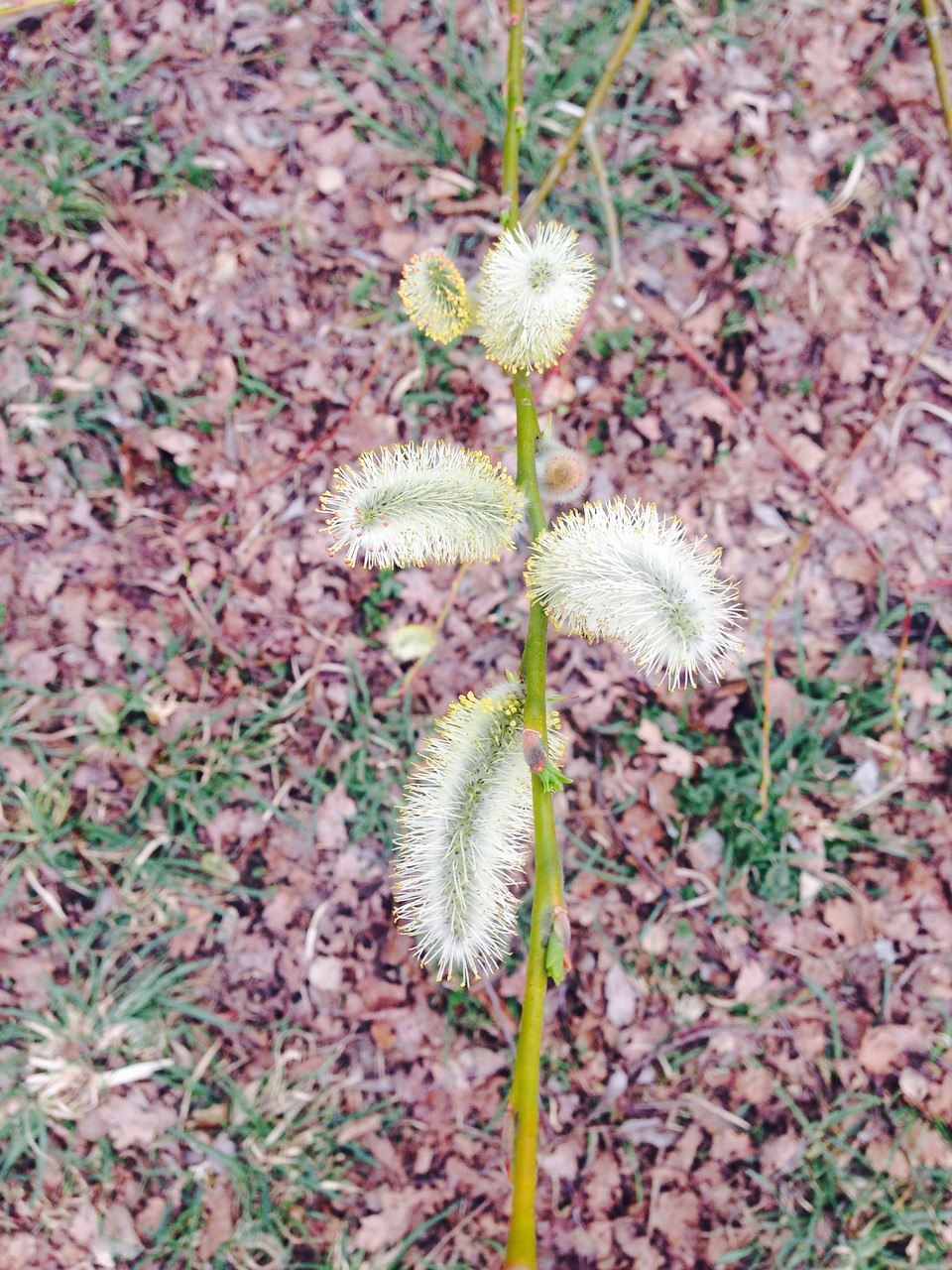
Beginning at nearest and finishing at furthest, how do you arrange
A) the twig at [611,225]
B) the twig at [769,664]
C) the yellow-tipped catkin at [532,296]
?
the yellow-tipped catkin at [532,296]
the twig at [769,664]
the twig at [611,225]

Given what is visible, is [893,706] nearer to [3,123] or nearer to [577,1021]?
[577,1021]

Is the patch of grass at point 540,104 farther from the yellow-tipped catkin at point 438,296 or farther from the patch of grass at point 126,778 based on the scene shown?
the patch of grass at point 126,778

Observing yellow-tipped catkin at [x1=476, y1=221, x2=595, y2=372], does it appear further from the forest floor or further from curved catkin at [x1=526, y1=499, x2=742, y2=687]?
the forest floor

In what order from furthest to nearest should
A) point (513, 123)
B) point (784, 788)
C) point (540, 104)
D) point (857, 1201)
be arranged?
1. point (540, 104)
2. point (784, 788)
3. point (857, 1201)
4. point (513, 123)

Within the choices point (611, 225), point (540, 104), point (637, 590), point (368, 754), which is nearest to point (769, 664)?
point (368, 754)

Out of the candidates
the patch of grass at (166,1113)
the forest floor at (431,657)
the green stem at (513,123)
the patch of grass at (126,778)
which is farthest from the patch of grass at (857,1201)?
the green stem at (513,123)

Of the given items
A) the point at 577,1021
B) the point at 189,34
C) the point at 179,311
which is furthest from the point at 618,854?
the point at 189,34

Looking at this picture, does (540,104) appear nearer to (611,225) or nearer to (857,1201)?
(611,225)
